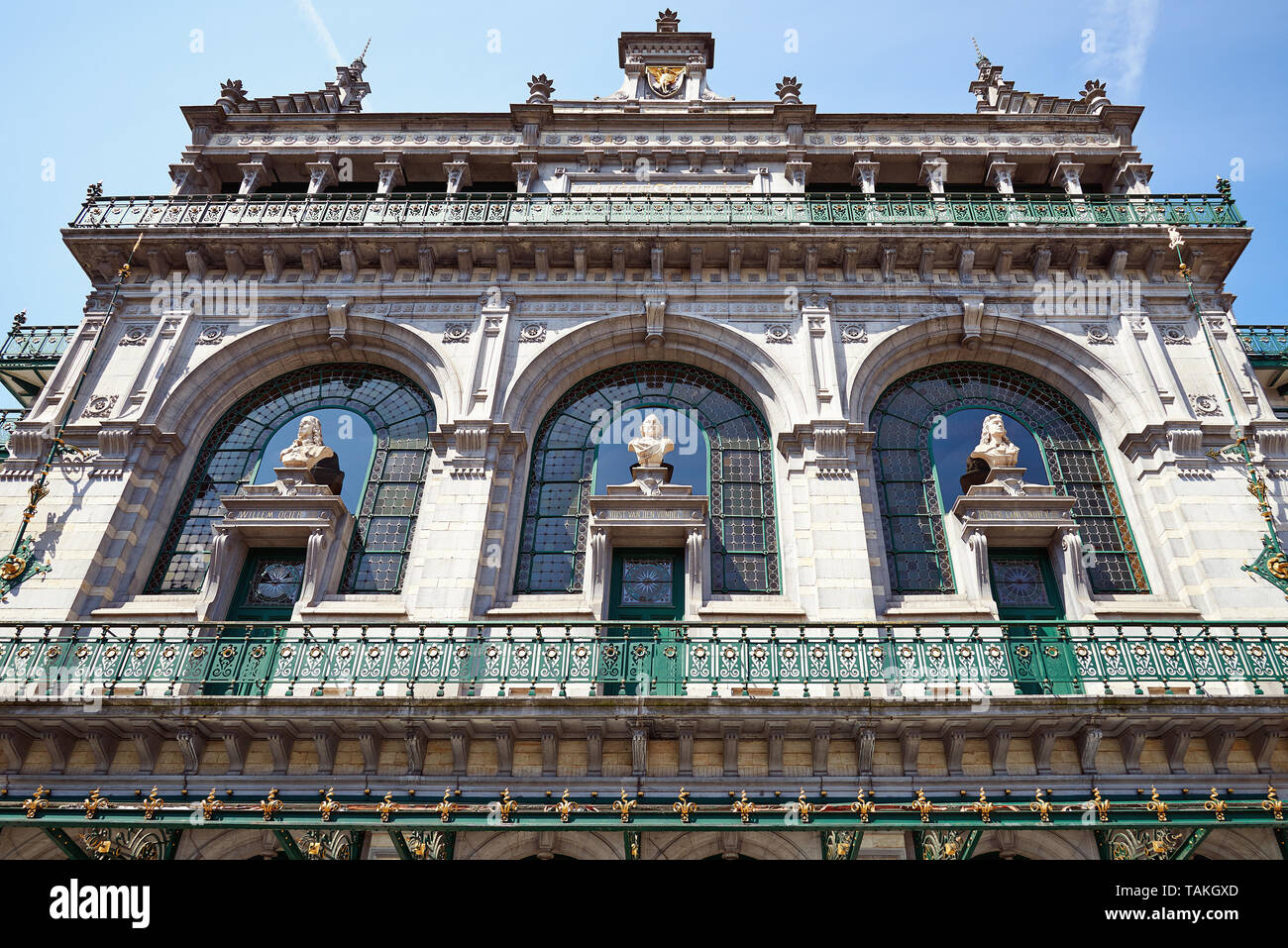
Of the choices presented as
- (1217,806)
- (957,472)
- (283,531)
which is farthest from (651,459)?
(1217,806)

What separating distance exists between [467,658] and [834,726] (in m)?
4.81

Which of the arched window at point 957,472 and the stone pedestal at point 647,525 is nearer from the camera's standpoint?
the stone pedestal at point 647,525

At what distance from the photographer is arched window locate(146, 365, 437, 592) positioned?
46.6ft

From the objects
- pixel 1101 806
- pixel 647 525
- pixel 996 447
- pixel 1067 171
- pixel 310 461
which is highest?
pixel 1067 171

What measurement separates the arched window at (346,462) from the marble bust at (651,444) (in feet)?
12.9

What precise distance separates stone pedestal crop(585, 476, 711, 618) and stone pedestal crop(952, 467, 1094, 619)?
166 inches

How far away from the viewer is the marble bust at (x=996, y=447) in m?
14.5

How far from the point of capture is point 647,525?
1380 centimetres

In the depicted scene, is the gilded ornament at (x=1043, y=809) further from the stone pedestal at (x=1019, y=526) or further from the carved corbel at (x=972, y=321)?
the carved corbel at (x=972, y=321)

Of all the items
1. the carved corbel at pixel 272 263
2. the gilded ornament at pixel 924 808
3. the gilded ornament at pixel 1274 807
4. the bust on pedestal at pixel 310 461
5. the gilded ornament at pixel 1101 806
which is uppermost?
the carved corbel at pixel 272 263

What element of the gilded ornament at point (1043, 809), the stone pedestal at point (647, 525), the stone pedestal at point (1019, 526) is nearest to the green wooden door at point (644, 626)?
the stone pedestal at point (647, 525)

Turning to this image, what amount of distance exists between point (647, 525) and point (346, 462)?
5.88 meters

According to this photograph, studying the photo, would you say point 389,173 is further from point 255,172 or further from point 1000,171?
point 1000,171
